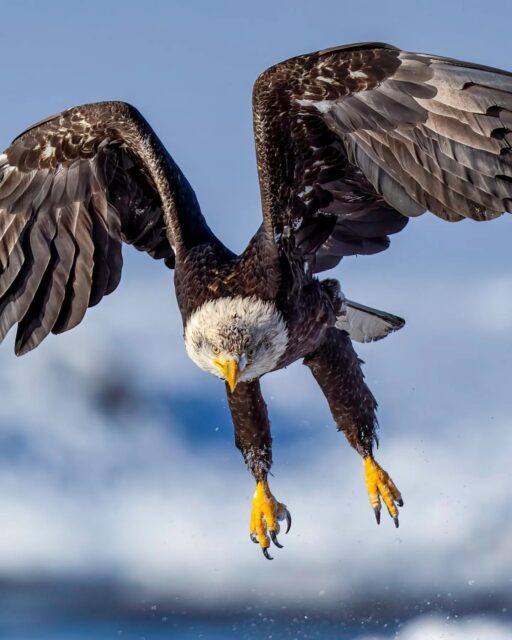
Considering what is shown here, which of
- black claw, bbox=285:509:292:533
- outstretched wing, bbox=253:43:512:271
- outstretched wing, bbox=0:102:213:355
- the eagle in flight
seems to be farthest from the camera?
black claw, bbox=285:509:292:533

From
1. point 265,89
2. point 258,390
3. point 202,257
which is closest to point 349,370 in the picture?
point 258,390

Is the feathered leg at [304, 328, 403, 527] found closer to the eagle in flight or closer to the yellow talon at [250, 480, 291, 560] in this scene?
the eagle in flight

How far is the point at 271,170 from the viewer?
721cm

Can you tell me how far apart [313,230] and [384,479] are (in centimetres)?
171

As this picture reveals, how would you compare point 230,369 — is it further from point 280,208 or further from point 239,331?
point 280,208

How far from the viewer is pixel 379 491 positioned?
8359 mm

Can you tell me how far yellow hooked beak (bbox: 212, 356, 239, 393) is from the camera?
7215 millimetres

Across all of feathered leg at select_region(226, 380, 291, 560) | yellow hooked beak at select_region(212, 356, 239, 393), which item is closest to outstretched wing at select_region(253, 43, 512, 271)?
yellow hooked beak at select_region(212, 356, 239, 393)

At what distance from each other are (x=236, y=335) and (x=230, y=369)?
0.67 ft

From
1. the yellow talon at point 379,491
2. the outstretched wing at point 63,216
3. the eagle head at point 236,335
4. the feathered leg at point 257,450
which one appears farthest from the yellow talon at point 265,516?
the outstretched wing at point 63,216

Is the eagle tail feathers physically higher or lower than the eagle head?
higher

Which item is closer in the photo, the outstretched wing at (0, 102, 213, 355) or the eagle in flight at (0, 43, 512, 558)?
the eagle in flight at (0, 43, 512, 558)

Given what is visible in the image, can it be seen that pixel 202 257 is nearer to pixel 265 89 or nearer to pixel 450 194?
pixel 265 89

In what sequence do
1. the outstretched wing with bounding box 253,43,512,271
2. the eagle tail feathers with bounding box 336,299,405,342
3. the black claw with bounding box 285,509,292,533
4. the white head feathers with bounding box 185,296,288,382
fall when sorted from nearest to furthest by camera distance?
the outstretched wing with bounding box 253,43,512,271
the white head feathers with bounding box 185,296,288,382
the black claw with bounding box 285,509,292,533
the eagle tail feathers with bounding box 336,299,405,342
